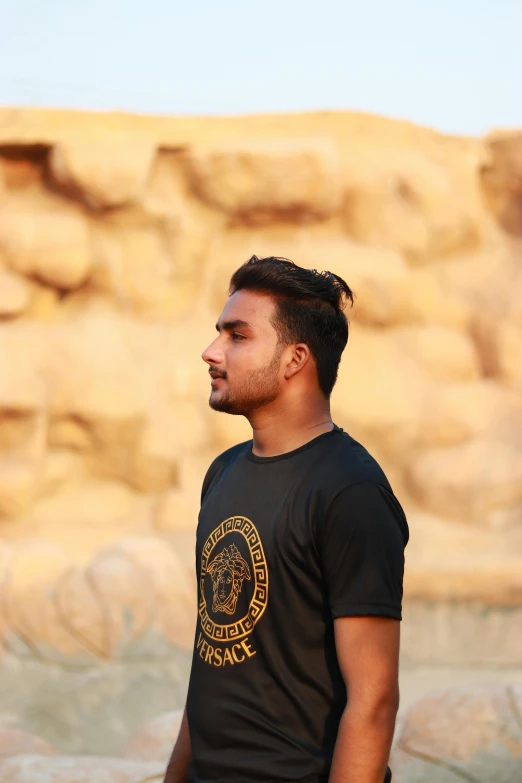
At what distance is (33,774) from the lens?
350 cm

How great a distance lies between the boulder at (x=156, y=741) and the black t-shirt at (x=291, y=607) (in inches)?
117

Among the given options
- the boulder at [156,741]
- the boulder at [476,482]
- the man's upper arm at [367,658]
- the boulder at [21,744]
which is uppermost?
the boulder at [476,482]

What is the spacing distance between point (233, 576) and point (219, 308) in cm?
663

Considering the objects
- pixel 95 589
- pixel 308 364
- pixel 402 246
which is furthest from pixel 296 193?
pixel 308 364

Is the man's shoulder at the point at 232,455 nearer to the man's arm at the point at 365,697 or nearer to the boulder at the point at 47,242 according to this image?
the man's arm at the point at 365,697

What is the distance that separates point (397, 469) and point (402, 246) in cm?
191

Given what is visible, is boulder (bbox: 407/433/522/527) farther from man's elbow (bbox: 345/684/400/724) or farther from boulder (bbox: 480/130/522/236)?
man's elbow (bbox: 345/684/400/724)

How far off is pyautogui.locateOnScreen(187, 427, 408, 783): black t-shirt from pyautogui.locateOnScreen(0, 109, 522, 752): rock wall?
543 centimetres

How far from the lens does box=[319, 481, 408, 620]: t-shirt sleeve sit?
1.42 meters

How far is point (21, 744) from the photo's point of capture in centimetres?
446

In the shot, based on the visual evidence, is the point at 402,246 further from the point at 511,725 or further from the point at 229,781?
the point at 229,781

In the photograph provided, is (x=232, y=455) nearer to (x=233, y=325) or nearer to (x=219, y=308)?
(x=233, y=325)

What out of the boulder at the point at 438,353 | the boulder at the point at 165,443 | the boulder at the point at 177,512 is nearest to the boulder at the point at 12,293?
the boulder at the point at 165,443

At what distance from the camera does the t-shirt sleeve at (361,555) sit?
1.42 meters
